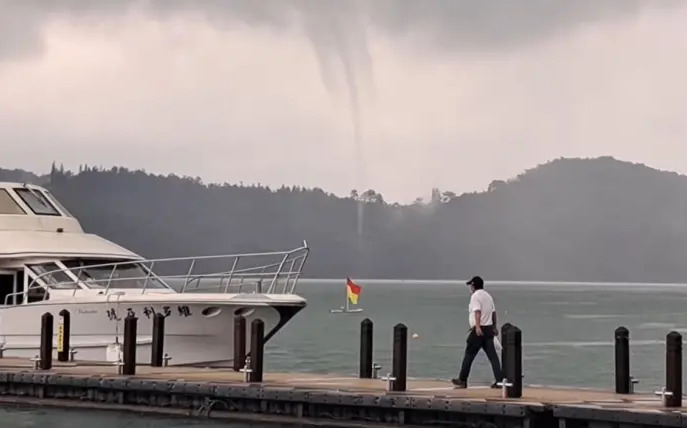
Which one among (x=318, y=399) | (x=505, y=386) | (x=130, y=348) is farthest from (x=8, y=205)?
(x=505, y=386)

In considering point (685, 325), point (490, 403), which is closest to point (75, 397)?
point (490, 403)

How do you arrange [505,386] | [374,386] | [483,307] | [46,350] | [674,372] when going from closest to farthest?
[674,372], [505,386], [483,307], [374,386], [46,350]

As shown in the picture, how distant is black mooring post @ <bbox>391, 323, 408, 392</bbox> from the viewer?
1875 cm

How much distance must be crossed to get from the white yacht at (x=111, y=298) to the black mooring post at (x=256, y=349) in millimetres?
4209

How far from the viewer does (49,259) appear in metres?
26.3

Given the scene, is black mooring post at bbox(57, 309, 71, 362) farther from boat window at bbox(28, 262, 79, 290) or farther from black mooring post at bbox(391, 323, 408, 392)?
black mooring post at bbox(391, 323, 408, 392)

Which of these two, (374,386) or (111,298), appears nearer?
(374,386)

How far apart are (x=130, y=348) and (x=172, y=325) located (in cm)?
370

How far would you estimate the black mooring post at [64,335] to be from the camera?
23.1 meters

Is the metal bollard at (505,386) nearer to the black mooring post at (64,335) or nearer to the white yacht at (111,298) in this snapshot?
the white yacht at (111,298)

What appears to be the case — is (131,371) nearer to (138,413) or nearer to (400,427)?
(138,413)

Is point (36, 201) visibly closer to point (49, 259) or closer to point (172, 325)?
point (49, 259)

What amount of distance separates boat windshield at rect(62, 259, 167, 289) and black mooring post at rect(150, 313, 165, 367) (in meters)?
2.32

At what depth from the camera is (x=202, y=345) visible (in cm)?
2503
